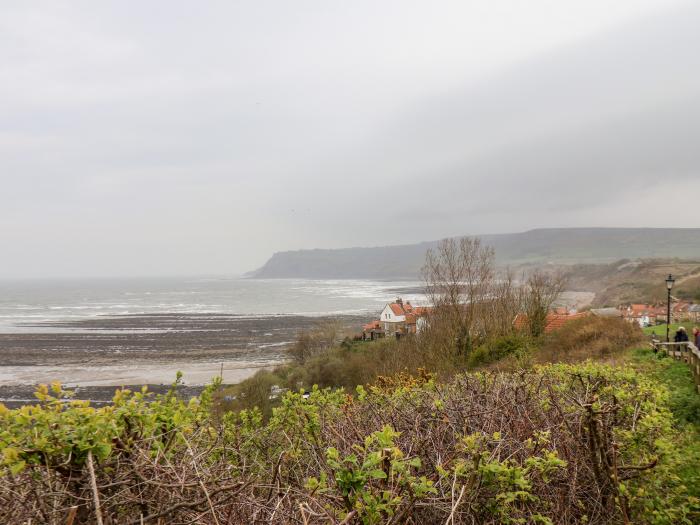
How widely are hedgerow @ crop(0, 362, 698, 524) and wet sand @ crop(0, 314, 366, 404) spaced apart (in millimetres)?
30866

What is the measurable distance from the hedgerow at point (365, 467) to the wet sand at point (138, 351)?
101 ft

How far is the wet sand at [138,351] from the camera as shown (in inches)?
1372

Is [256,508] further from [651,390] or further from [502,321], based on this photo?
[502,321]

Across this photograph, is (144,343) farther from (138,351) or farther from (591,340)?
(591,340)

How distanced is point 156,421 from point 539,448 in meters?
2.90

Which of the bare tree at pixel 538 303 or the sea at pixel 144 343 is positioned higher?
the bare tree at pixel 538 303

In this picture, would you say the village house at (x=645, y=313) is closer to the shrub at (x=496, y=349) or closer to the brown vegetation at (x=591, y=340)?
the brown vegetation at (x=591, y=340)

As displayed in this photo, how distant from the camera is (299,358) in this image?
127 feet

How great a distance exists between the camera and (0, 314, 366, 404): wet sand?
34.8 m

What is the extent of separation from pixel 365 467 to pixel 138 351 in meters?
50.9

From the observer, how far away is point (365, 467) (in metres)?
2.29

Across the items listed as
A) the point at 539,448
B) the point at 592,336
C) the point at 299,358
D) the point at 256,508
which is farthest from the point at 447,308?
the point at 299,358

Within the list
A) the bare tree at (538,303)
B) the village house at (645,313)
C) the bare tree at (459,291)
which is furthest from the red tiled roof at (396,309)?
the bare tree at (459,291)

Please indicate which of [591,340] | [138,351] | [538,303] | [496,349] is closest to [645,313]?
[538,303]
